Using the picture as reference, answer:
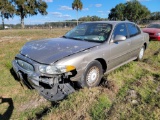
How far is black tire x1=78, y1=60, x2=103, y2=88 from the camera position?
369 cm

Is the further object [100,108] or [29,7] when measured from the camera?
[29,7]

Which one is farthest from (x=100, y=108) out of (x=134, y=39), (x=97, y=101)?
(x=134, y=39)

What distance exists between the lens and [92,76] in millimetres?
3922

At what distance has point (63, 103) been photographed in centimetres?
324

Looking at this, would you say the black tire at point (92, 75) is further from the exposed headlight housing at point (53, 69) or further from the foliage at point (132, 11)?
the foliage at point (132, 11)

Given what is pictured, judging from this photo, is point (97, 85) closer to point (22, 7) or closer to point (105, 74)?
point (105, 74)

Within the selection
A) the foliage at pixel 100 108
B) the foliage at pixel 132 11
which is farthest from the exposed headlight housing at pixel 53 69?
the foliage at pixel 132 11

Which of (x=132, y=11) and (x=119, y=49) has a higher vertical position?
(x=132, y=11)

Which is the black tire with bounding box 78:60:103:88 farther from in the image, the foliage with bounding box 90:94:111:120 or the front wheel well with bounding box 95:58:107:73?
the foliage with bounding box 90:94:111:120

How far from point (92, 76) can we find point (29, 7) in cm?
3881

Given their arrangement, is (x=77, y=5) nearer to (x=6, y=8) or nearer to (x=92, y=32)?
(x=6, y=8)

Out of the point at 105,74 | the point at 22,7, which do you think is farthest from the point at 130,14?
the point at 105,74

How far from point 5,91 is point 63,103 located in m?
1.66

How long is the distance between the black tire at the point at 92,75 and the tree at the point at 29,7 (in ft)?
123
